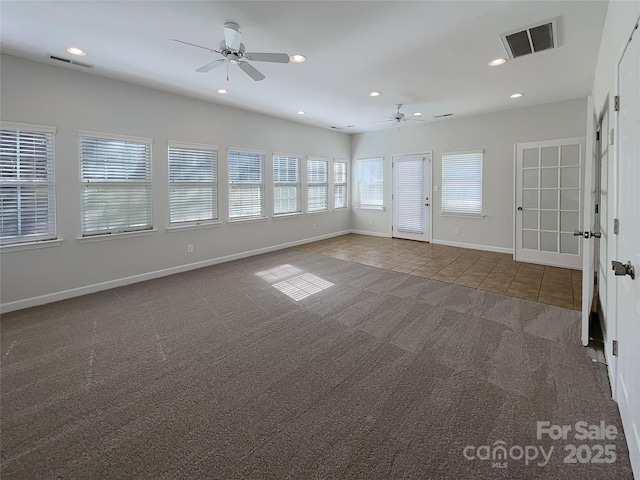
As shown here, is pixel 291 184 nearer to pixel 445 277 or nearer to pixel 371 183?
pixel 371 183

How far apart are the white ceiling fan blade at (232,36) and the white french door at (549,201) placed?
5.18 metres

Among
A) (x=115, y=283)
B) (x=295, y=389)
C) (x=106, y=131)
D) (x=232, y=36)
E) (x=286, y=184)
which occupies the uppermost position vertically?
(x=232, y=36)

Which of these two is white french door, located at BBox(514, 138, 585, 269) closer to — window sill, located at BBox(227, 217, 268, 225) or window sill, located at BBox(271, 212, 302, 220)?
window sill, located at BBox(271, 212, 302, 220)

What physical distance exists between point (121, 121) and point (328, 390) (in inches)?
177

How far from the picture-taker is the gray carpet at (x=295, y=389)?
1567 mm

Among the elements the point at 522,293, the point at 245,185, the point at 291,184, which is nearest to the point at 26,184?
the point at 245,185

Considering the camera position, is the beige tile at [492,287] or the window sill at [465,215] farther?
the window sill at [465,215]

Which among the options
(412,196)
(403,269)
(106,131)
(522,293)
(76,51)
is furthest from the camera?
Answer: (412,196)

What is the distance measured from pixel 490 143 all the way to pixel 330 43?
4.56m

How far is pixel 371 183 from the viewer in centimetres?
841

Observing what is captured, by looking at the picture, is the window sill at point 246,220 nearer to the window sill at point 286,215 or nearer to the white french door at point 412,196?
the window sill at point 286,215

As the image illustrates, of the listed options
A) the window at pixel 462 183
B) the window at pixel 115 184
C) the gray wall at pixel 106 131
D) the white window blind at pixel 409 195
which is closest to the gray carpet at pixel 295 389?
the gray wall at pixel 106 131

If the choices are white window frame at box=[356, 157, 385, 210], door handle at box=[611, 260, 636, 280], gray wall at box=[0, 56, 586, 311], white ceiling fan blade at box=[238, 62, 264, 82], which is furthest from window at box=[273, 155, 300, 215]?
door handle at box=[611, 260, 636, 280]

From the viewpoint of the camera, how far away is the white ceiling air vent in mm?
2920
